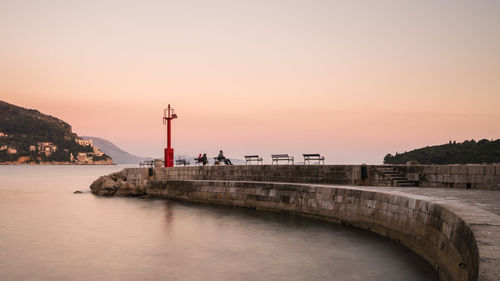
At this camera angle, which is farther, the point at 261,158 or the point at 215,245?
the point at 261,158

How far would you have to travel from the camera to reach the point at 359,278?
30.2ft

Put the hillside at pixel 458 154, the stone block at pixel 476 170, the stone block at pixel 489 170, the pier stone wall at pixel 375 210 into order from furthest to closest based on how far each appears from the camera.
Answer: the hillside at pixel 458 154
the stone block at pixel 476 170
the stone block at pixel 489 170
the pier stone wall at pixel 375 210

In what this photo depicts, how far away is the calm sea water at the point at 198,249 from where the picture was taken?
390 inches

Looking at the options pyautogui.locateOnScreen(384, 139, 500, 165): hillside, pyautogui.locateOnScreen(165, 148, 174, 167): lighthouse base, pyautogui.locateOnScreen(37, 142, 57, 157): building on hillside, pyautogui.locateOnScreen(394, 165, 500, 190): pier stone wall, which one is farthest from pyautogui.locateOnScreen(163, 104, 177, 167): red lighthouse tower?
pyautogui.locateOnScreen(37, 142, 57, 157): building on hillside

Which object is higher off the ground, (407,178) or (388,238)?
(407,178)

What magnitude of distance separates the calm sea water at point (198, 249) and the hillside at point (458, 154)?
106ft

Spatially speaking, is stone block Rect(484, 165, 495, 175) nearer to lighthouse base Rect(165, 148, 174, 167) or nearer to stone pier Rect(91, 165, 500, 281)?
stone pier Rect(91, 165, 500, 281)

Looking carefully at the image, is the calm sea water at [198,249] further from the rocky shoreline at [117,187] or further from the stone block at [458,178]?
the rocky shoreline at [117,187]

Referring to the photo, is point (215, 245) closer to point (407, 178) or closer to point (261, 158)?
point (407, 178)

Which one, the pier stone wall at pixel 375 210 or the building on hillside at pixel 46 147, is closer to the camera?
the pier stone wall at pixel 375 210

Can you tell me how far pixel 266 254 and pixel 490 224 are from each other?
6688 millimetres

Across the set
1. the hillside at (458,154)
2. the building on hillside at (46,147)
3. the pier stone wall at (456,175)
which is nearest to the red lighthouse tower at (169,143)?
the pier stone wall at (456,175)

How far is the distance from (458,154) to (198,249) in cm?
4242

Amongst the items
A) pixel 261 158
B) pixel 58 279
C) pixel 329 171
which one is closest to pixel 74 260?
pixel 58 279
